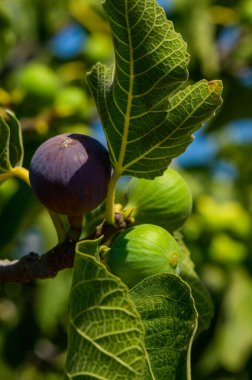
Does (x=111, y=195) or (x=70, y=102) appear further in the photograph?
(x=70, y=102)

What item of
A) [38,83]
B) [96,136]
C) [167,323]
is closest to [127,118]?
[167,323]

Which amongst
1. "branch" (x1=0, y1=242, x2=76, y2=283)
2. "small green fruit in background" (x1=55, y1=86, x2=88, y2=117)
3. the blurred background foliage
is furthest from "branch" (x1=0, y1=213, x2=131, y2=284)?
"small green fruit in background" (x1=55, y1=86, x2=88, y2=117)

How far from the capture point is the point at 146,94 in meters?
1.27

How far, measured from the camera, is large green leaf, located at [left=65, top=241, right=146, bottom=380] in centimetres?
107

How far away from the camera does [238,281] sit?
10.8 ft

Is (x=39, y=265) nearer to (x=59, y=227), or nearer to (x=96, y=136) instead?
(x=59, y=227)

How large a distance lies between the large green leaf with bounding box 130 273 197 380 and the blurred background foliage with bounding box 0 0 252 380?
1.11 m

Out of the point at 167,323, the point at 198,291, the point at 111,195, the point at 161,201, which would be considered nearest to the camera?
the point at 167,323

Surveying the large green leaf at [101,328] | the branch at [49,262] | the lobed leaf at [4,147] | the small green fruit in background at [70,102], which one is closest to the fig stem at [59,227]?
the branch at [49,262]

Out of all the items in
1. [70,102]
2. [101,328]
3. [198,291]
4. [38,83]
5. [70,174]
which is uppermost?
[70,174]

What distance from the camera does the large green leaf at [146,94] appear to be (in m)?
1.20

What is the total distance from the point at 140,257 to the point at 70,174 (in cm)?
18

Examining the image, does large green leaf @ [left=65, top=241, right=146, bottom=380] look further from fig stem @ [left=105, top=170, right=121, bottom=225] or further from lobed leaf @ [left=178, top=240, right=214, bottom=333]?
lobed leaf @ [left=178, top=240, right=214, bottom=333]

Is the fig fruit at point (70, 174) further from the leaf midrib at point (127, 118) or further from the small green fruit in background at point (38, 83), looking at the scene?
the small green fruit in background at point (38, 83)
